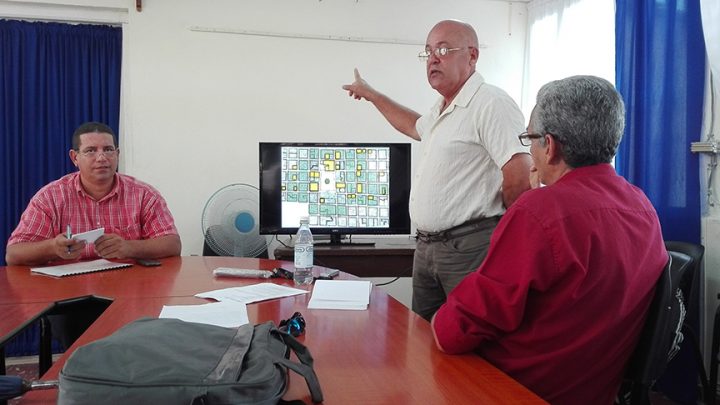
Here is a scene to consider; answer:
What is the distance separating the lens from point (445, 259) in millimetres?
2166

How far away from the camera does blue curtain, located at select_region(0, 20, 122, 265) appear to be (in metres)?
3.78

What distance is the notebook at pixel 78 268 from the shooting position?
6.91ft

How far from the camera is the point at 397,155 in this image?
3570 mm

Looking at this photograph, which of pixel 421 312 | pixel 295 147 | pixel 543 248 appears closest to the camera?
pixel 543 248

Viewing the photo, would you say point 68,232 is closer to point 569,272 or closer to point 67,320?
point 67,320

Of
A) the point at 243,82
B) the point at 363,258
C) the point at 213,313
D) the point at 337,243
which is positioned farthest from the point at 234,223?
the point at 213,313

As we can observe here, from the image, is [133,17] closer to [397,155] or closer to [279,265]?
[397,155]

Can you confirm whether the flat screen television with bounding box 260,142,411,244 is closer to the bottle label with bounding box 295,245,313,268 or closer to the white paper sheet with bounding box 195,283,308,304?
the bottle label with bounding box 295,245,313,268

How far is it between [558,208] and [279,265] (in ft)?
4.94

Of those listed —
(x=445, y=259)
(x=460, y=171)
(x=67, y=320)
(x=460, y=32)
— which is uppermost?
(x=460, y=32)

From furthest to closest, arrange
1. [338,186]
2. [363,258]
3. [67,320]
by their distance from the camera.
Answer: [338,186] → [363,258] → [67,320]

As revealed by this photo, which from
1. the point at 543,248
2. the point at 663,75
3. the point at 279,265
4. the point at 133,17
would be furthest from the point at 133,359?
the point at 133,17

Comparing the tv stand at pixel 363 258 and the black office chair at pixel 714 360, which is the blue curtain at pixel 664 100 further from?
the tv stand at pixel 363 258

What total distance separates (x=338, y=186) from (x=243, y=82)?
3.84ft
